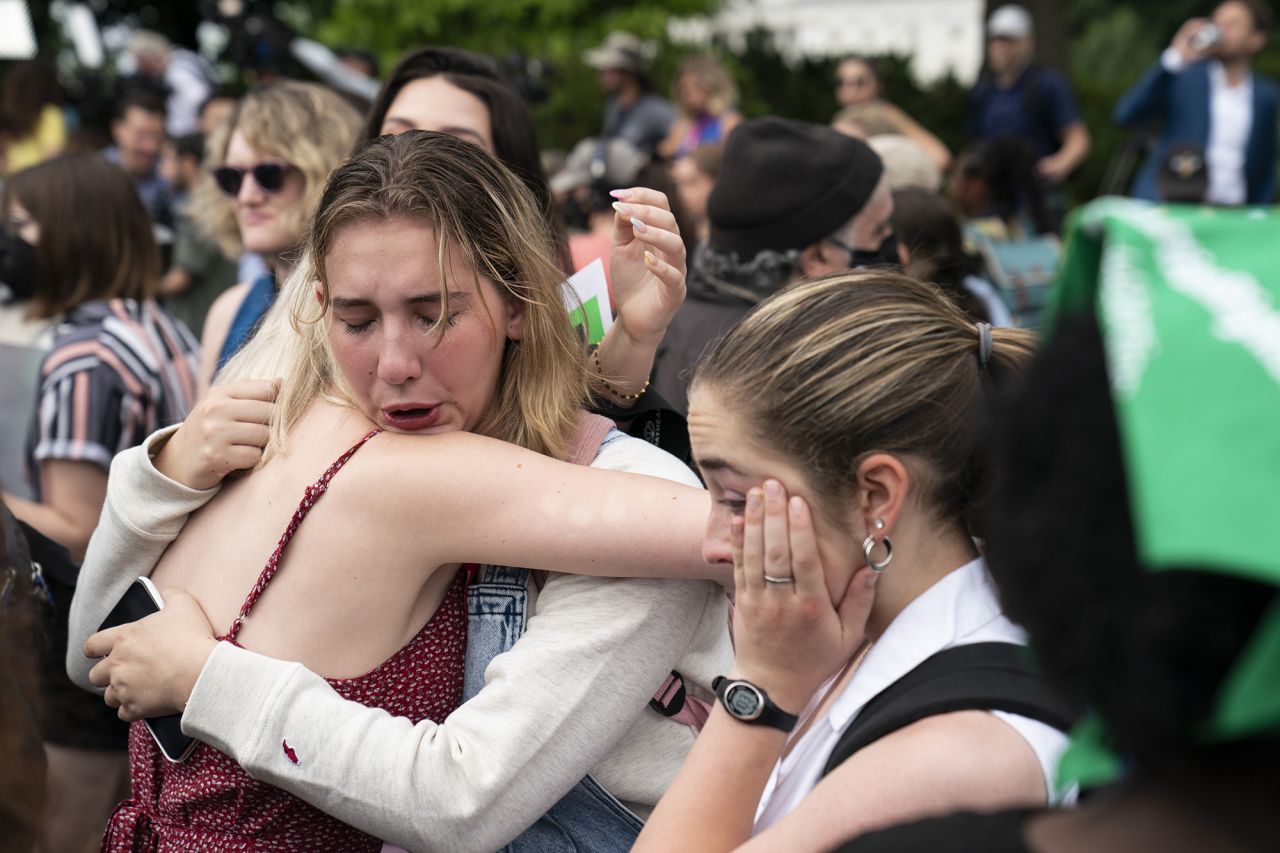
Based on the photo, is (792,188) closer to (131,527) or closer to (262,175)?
(262,175)

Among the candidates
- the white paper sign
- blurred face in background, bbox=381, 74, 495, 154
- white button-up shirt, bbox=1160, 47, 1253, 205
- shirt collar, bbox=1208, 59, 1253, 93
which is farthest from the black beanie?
shirt collar, bbox=1208, 59, 1253, 93

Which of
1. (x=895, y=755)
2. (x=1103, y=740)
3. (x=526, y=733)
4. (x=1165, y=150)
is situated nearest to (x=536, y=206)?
(x=526, y=733)

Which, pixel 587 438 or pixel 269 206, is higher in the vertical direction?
pixel 587 438

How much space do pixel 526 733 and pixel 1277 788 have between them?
1.22m

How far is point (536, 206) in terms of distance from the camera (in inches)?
99.4

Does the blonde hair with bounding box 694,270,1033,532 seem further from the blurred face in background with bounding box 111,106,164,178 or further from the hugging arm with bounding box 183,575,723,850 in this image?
the blurred face in background with bounding box 111,106,164,178

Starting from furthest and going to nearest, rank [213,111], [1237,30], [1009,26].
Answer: [1009,26] < [213,111] < [1237,30]

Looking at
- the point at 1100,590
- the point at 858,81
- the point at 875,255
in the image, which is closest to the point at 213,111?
the point at 858,81

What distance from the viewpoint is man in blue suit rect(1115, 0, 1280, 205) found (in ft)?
28.3

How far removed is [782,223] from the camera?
367 cm

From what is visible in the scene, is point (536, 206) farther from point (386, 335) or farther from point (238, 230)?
Result: point (238, 230)

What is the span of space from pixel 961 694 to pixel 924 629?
156 millimetres

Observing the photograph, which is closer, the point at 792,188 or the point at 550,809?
the point at 550,809

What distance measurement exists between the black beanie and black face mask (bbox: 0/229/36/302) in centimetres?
228
